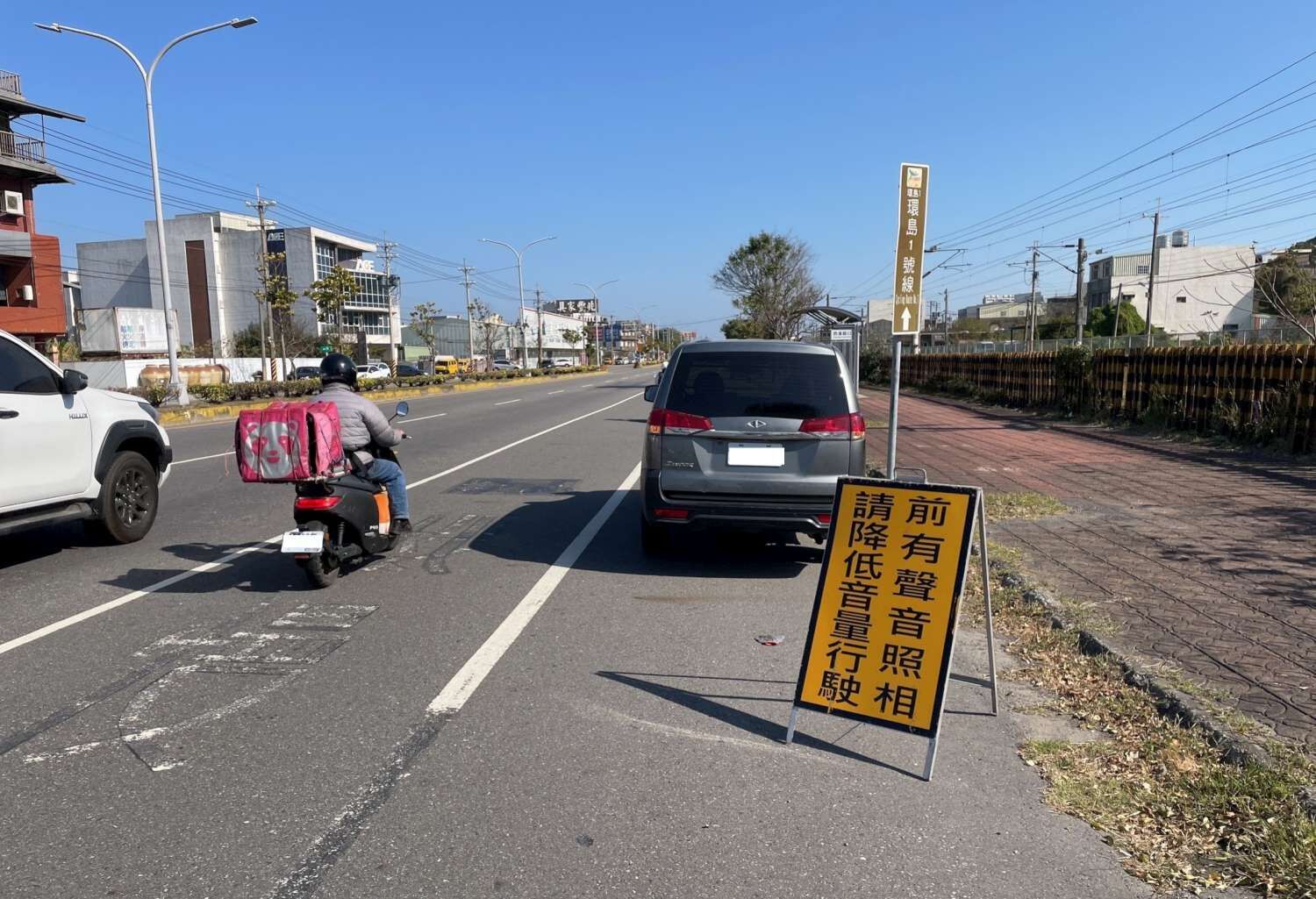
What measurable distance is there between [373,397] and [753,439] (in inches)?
1153

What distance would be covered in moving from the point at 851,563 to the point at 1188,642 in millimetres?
2339

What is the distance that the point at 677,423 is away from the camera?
666 centimetres

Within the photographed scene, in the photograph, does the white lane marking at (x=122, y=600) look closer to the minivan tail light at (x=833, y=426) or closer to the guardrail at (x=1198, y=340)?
the minivan tail light at (x=833, y=426)

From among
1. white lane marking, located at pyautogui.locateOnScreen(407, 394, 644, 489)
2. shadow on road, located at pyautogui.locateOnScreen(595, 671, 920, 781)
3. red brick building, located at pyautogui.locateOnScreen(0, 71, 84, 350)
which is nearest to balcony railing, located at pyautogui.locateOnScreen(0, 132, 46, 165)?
red brick building, located at pyautogui.locateOnScreen(0, 71, 84, 350)

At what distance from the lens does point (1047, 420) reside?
20.4 meters

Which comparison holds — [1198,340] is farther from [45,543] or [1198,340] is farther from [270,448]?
[45,543]

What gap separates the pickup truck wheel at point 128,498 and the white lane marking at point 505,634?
381 cm

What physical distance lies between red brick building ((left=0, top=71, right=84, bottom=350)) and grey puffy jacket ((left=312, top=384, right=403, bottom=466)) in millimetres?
36722

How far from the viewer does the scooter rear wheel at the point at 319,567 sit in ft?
20.3

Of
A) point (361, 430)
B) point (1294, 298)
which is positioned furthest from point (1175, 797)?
point (1294, 298)

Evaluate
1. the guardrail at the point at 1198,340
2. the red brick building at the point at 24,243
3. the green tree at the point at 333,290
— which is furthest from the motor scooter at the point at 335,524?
the green tree at the point at 333,290

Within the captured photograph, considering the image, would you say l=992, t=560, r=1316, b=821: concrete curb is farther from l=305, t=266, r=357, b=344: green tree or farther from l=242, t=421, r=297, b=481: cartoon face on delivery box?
l=305, t=266, r=357, b=344: green tree

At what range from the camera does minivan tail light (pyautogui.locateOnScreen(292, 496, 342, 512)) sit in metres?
6.15

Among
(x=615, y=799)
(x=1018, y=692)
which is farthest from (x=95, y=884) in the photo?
(x=1018, y=692)
